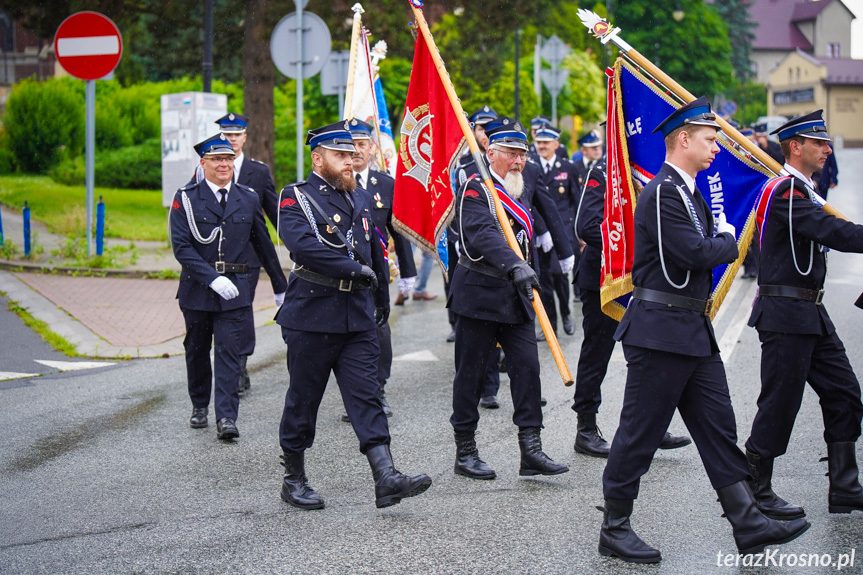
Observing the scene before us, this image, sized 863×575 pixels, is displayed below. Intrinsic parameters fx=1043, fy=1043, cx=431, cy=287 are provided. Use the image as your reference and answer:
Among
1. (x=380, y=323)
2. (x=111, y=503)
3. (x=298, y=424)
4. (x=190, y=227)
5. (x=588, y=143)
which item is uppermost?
(x=588, y=143)

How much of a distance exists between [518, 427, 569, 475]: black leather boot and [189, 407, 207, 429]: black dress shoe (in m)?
2.47

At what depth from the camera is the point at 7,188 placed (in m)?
24.2

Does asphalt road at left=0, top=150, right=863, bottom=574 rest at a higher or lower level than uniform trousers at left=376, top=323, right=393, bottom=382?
lower

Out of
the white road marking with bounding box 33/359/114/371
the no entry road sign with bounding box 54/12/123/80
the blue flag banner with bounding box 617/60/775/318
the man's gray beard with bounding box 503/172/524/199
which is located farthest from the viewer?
the no entry road sign with bounding box 54/12/123/80

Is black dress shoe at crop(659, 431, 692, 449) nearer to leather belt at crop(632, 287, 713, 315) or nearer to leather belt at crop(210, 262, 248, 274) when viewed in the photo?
leather belt at crop(632, 287, 713, 315)

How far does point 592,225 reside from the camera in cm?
662

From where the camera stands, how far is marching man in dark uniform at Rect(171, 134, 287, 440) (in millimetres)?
6953

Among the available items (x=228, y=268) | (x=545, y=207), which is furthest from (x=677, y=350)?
(x=228, y=268)

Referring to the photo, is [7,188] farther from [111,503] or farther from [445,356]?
[111,503]

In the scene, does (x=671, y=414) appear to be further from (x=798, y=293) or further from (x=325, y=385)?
(x=325, y=385)

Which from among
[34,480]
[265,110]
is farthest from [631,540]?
[265,110]

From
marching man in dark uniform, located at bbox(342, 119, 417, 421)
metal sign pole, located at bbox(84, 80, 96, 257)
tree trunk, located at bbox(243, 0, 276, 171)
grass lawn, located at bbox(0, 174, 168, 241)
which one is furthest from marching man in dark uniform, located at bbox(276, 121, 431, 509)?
tree trunk, located at bbox(243, 0, 276, 171)

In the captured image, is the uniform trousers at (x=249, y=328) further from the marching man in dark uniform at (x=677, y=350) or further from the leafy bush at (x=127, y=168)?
the leafy bush at (x=127, y=168)

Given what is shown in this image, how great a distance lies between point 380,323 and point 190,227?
1799 millimetres
